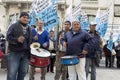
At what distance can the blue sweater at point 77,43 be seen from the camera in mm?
9906

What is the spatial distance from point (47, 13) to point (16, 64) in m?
4.67

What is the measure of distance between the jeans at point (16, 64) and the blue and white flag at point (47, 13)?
418 centimetres

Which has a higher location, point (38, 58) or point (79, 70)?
point (38, 58)

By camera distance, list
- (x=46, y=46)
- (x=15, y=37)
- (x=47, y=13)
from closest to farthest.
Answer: (x=15, y=37) < (x=46, y=46) < (x=47, y=13)

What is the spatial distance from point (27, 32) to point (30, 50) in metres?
0.44

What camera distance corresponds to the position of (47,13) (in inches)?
529

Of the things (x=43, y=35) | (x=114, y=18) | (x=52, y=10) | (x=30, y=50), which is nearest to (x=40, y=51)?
(x=30, y=50)

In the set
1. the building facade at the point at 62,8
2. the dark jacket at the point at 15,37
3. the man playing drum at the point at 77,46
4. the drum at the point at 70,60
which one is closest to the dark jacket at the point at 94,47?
the man playing drum at the point at 77,46

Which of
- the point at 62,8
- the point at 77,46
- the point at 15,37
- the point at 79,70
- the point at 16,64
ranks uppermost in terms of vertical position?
the point at 62,8

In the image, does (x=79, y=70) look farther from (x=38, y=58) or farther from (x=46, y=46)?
(x=46, y=46)

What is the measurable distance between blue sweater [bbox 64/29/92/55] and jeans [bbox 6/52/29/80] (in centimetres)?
125

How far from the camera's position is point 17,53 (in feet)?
29.5

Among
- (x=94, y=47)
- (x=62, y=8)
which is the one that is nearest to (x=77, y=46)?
(x=94, y=47)

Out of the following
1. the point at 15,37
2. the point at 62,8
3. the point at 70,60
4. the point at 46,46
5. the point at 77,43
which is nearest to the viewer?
the point at 15,37
